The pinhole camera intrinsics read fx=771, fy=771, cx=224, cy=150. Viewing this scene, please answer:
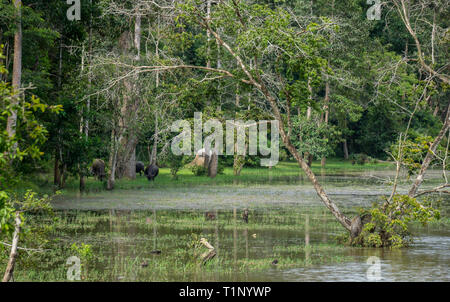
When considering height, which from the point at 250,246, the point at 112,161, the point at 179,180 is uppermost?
the point at 112,161

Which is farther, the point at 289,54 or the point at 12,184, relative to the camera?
the point at 289,54

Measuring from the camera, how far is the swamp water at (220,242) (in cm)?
1520

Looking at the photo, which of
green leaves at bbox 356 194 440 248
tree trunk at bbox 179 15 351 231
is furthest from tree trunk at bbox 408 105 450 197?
tree trunk at bbox 179 15 351 231

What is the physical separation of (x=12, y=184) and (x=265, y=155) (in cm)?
4938

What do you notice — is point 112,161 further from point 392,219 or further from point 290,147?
point 392,219

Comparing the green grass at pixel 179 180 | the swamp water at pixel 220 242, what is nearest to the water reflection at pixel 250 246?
the swamp water at pixel 220 242

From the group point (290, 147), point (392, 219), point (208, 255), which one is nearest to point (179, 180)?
point (290, 147)

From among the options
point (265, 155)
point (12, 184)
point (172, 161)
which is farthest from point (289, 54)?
point (265, 155)

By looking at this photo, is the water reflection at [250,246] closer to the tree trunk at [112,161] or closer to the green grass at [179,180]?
the green grass at [179,180]

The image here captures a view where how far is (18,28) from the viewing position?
2662 centimetres

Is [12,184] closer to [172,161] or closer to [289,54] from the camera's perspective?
[289,54]

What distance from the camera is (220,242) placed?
1972 centimetres
